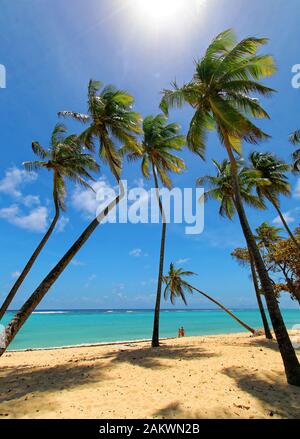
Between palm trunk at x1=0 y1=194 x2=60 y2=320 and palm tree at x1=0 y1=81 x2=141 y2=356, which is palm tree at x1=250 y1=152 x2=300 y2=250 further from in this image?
palm trunk at x1=0 y1=194 x2=60 y2=320

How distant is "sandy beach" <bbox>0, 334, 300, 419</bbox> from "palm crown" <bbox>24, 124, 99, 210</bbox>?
916 cm

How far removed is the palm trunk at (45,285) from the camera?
935cm

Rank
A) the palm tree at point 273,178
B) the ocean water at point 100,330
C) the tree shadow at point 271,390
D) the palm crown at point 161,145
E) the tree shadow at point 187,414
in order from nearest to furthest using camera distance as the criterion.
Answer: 1. the tree shadow at point 187,414
2. the tree shadow at point 271,390
3. the palm crown at point 161,145
4. the palm tree at point 273,178
5. the ocean water at point 100,330

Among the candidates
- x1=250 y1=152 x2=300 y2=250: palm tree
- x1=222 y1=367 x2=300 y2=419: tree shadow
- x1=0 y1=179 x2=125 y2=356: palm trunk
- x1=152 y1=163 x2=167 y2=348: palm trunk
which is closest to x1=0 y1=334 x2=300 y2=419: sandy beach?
x1=222 y1=367 x2=300 y2=419: tree shadow

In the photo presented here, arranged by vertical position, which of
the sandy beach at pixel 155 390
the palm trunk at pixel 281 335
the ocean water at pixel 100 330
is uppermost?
the palm trunk at pixel 281 335

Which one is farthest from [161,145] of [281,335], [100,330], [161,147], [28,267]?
[100,330]

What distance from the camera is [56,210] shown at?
14477 millimetres

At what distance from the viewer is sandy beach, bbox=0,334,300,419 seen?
535 cm

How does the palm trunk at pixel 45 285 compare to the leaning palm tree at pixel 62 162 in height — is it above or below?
below

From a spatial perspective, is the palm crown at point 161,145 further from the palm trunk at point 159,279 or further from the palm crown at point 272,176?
the palm crown at point 272,176

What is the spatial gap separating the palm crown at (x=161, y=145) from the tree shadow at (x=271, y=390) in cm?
1261

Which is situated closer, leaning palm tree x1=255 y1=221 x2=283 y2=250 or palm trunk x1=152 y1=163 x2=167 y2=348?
palm trunk x1=152 y1=163 x2=167 y2=348

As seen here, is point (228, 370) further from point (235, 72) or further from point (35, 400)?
point (235, 72)

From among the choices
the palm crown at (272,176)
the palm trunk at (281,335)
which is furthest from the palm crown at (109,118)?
the palm crown at (272,176)
